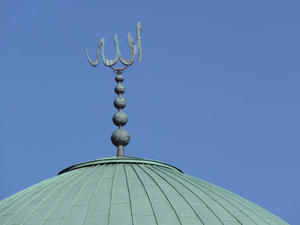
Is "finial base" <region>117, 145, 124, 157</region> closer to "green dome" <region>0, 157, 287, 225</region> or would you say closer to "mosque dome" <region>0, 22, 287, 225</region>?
"mosque dome" <region>0, 22, 287, 225</region>

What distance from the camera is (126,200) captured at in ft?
85.9

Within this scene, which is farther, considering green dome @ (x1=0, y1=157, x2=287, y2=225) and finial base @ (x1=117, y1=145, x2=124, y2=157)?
finial base @ (x1=117, y1=145, x2=124, y2=157)

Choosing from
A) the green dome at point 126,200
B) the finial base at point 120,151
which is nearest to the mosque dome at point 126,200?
the green dome at point 126,200

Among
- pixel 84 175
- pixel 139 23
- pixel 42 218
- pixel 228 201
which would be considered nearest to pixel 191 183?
pixel 228 201

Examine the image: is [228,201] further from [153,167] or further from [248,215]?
[153,167]

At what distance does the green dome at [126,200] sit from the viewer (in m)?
25.5

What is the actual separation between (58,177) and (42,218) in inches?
154

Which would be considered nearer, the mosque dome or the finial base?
the mosque dome

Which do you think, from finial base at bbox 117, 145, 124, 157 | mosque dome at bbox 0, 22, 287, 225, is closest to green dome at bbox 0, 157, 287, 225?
mosque dome at bbox 0, 22, 287, 225

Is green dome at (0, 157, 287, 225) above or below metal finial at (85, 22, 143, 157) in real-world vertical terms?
below

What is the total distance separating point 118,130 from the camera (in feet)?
106

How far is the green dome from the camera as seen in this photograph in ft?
83.8

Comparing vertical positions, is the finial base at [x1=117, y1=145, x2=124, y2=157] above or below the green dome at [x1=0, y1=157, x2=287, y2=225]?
above

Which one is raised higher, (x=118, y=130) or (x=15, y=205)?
(x=118, y=130)
